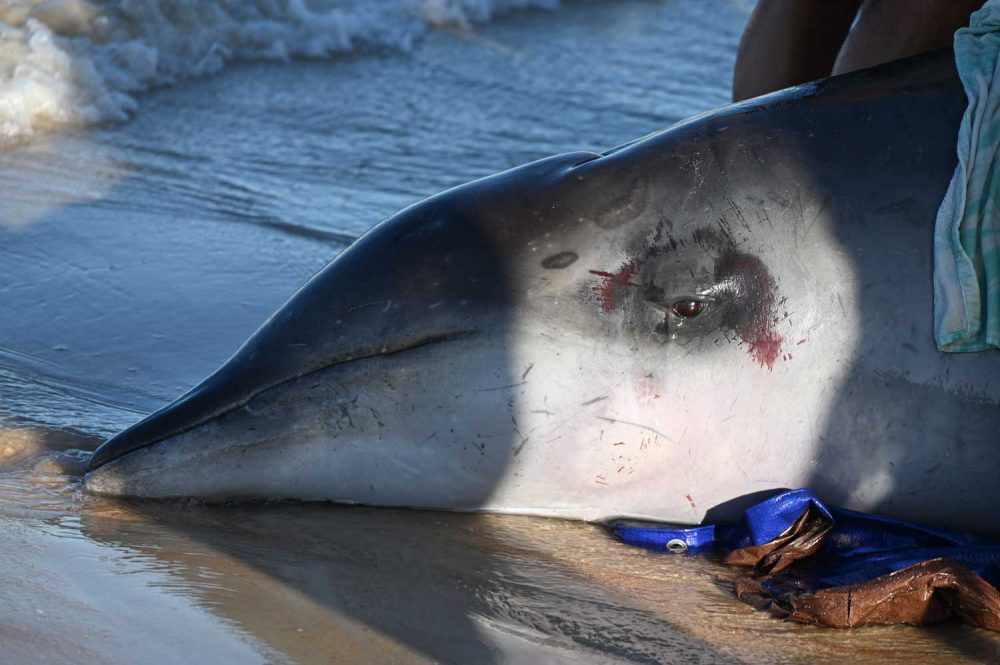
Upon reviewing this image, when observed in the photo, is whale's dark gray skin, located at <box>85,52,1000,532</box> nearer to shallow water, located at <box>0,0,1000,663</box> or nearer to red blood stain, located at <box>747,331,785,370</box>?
red blood stain, located at <box>747,331,785,370</box>

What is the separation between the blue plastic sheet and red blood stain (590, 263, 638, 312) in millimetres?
583

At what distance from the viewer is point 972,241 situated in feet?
10.6

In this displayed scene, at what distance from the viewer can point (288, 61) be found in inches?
344

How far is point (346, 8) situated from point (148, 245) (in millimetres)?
5007

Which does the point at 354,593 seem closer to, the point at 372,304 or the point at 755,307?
the point at 372,304

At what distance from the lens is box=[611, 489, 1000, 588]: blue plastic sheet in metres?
3.16

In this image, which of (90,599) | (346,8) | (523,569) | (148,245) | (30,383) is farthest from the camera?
(346,8)

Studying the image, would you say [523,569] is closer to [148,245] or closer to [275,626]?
[275,626]

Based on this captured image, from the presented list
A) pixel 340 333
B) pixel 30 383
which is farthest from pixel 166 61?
pixel 340 333

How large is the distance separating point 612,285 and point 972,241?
875mm

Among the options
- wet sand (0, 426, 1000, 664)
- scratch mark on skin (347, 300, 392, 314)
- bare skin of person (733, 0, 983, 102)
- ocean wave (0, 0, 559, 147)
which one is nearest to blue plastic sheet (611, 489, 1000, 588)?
wet sand (0, 426, 1000, 664)

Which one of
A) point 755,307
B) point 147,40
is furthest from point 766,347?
point 147,40

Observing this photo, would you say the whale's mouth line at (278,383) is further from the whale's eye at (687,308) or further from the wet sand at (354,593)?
the whale's eye at (687,308)

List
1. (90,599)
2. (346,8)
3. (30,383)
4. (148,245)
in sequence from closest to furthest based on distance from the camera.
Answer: (90,599), (30,383), (148,245), (346,8)
